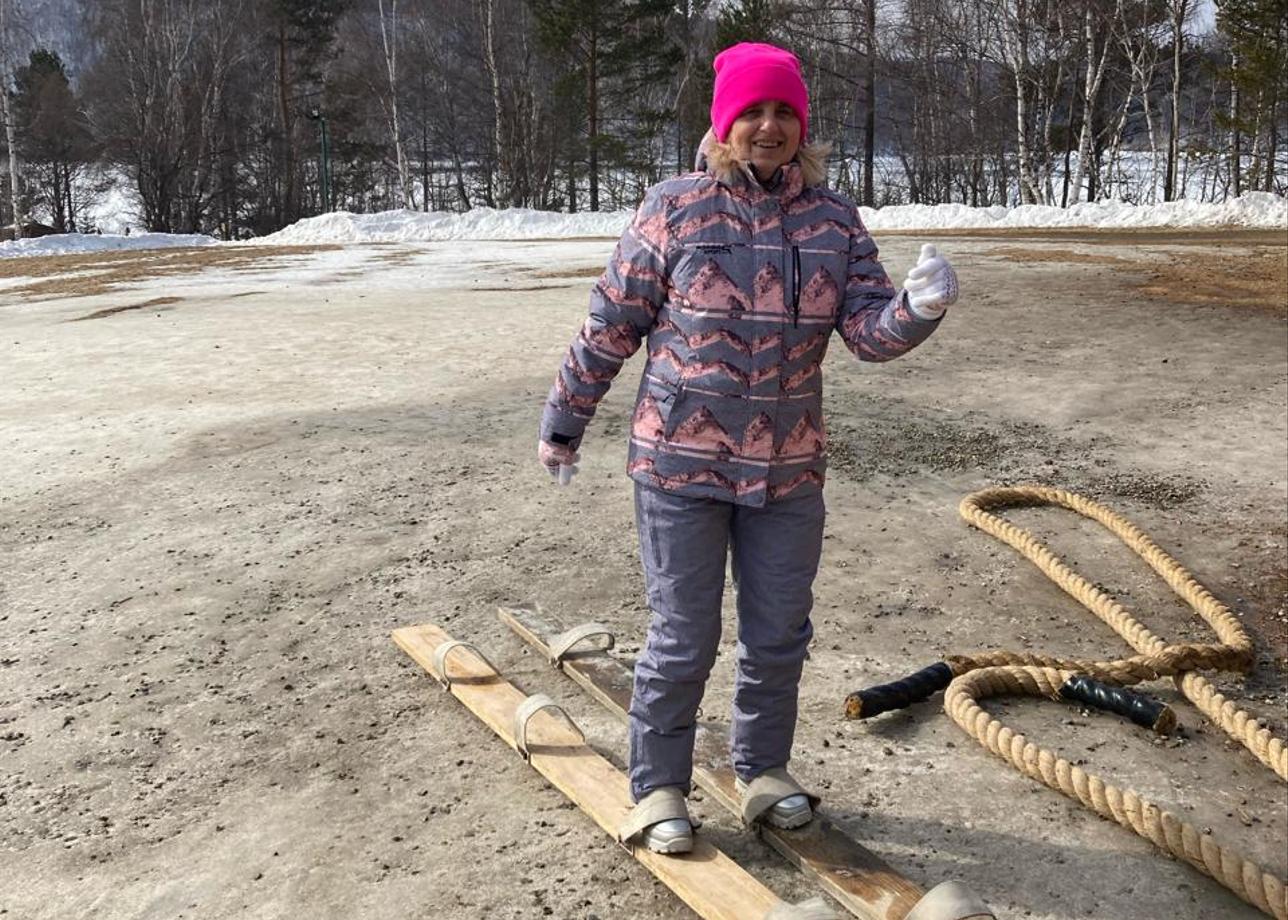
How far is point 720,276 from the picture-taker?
2.28 metres

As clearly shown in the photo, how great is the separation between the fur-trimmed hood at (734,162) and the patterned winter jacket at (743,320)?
0.05 feet

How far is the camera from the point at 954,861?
238cm

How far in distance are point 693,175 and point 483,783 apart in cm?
144

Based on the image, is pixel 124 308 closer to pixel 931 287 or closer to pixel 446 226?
pixel 931 287

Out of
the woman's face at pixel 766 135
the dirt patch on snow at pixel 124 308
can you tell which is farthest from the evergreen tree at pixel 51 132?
the woman's face at pixel 766 135

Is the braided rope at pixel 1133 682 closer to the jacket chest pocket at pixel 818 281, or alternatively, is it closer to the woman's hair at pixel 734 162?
the jacket chest pocket at pixel 818 281

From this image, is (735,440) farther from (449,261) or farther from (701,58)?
(701,58)

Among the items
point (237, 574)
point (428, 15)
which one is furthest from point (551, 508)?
point (428, 15)


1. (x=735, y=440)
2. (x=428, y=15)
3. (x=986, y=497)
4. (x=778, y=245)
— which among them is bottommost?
(x=986, y=497)

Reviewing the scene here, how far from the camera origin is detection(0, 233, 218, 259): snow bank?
2473 centimetres

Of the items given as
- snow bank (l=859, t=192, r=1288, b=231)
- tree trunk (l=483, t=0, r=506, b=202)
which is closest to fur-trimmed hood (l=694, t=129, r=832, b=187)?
snow bank (l=859, t=192, r=1288, b=231)

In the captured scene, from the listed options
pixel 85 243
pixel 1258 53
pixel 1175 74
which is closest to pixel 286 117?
pixel 85 243

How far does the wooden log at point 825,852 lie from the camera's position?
7.07 ft

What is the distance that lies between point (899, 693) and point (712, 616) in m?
0.86
